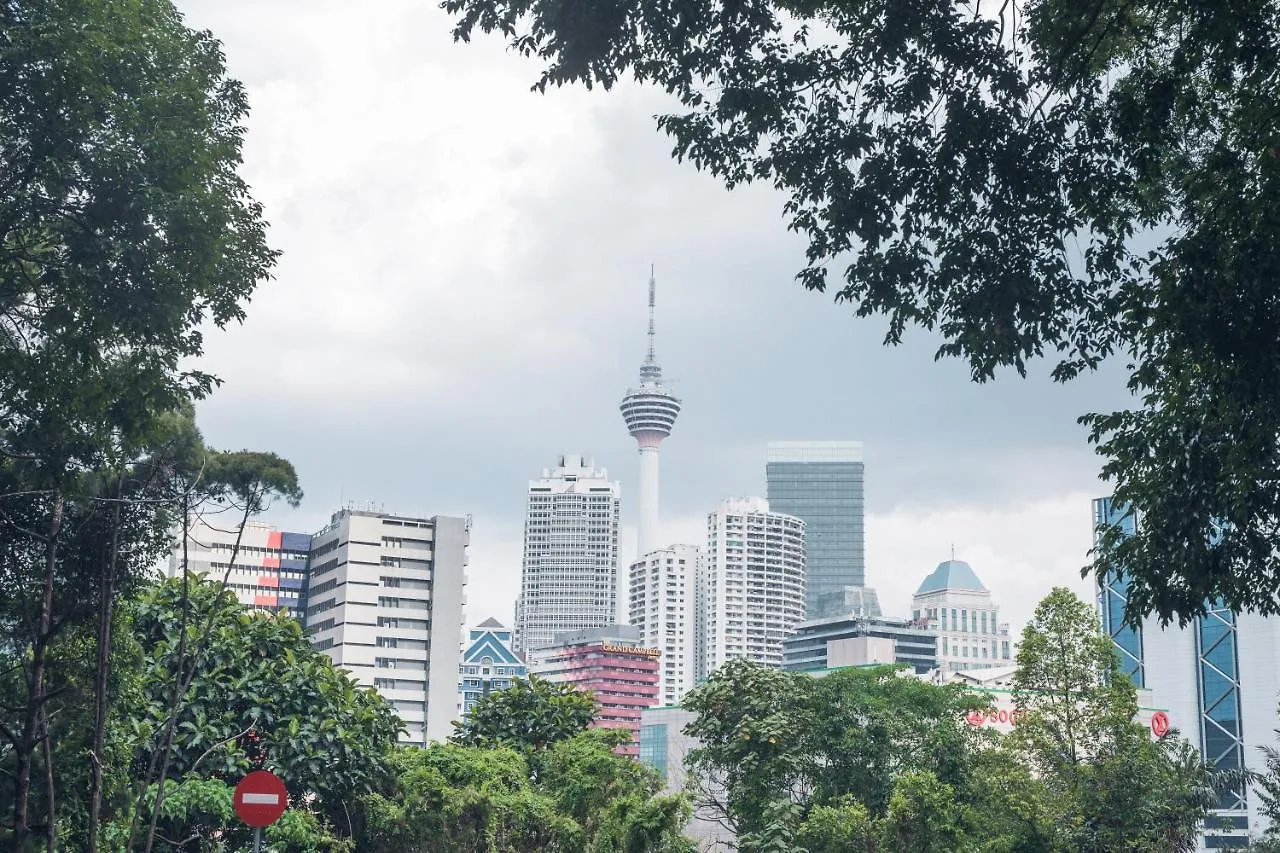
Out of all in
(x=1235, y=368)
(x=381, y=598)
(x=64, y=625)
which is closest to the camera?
(x=1235, y=368)

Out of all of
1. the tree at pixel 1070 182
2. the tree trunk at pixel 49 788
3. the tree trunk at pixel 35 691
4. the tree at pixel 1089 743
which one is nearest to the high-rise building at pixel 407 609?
the tree at pixel 1089 743

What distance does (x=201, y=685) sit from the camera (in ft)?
95.5

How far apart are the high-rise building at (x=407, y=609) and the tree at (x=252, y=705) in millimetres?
99409

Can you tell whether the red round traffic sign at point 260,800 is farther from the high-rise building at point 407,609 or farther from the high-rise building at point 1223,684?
the high-rise building at point 407,609

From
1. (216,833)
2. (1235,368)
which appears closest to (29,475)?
(1235,368)

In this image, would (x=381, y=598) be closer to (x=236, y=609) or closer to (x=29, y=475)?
(x=236, y=609)

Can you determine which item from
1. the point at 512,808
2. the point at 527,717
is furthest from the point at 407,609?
the point at 512,808

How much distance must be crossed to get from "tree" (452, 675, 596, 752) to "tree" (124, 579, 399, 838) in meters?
5.58

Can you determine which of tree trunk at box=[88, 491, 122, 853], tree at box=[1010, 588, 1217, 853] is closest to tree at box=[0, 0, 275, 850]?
tree trunk at box=[88, 491, 122, 853]

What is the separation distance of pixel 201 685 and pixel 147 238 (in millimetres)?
15999

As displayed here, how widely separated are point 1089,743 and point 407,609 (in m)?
107

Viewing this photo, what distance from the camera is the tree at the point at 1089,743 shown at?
28.4 m

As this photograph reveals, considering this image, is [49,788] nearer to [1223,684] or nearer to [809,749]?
[809,749]

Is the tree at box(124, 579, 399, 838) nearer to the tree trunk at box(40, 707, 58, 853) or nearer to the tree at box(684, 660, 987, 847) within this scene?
the tree trunk at box(40, 707, 58, 853)
